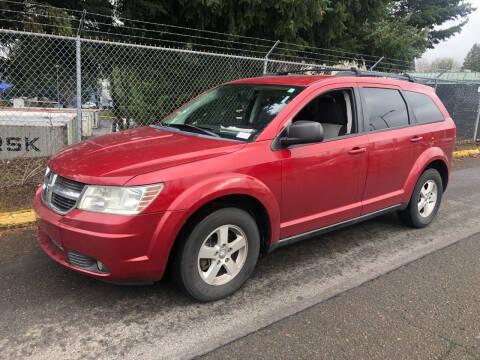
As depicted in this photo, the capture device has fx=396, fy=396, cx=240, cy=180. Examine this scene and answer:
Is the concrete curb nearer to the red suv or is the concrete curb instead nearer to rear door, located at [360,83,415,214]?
the red suv

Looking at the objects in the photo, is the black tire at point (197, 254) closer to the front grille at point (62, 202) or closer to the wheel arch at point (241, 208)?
the wheel arch at point (241, 208)

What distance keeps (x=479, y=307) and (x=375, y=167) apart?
1528 millimetres

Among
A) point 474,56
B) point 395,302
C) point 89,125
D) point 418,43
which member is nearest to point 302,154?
point 395,302

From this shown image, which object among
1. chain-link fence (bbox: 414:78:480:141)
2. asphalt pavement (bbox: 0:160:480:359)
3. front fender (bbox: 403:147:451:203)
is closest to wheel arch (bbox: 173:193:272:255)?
asphalt pavement (bbox: 0:160:480:359)

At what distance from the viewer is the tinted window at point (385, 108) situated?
4098 mm

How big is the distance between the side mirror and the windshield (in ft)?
0.80

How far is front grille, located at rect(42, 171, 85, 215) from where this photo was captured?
2785mm

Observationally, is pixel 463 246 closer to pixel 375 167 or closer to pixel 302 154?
pixel 375 167

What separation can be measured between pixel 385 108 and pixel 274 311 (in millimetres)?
2541

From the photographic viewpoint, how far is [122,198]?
8.66ft

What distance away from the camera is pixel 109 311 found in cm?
291

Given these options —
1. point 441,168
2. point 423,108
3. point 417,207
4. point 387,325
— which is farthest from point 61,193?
point 441,168

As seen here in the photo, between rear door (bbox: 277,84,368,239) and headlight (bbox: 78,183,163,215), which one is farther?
rear door (bbox: 277,84,368,239)

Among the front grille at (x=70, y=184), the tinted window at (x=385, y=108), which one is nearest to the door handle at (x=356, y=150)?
the tinted window at (x=385, y=108)
